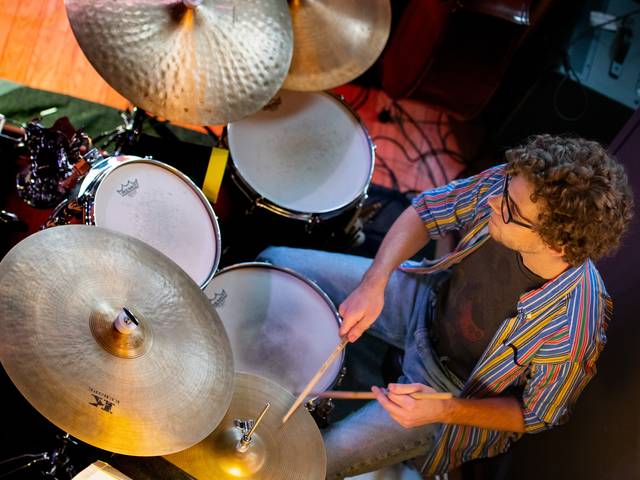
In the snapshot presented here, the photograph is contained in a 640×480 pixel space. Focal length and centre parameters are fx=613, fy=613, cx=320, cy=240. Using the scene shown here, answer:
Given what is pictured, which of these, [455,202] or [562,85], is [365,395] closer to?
[455,202]

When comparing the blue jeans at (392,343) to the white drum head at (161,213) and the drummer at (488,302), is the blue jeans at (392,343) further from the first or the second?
the white drum head at (161,213)

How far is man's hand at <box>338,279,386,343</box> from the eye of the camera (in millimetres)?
1766

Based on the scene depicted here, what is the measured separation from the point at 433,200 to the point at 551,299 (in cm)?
49

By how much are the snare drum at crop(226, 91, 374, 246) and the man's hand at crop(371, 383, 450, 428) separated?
69cm

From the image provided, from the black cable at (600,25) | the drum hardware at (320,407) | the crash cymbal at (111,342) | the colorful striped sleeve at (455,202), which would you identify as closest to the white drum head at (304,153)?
the colorful striped sleeve at (455,202)

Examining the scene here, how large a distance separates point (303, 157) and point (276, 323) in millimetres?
650

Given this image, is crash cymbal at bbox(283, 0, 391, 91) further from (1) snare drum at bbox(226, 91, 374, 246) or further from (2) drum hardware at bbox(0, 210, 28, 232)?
(2) drum hardware at bbox(0, 210, 28, 232)

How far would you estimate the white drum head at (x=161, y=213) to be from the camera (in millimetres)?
1659

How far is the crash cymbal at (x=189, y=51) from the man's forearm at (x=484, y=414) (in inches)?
40.3

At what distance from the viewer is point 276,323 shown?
188 cm

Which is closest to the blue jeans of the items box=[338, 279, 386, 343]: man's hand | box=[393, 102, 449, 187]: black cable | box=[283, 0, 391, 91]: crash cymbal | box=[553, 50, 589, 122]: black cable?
box=[338, 279, 386, 343]: man's hand

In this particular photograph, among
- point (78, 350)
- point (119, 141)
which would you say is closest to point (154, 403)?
point (78, 350)

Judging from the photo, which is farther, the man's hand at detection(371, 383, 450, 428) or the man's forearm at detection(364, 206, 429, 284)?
the man's forearm at detection(364, 206, 429, 284)

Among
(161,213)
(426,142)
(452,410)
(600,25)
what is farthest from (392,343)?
(600,25)
